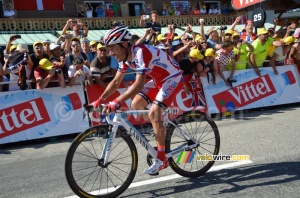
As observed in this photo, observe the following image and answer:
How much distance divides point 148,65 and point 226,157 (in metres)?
2.10

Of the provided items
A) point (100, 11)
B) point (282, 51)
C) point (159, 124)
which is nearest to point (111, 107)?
point (159, 124)

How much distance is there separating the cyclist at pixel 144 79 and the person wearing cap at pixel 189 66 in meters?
3.66

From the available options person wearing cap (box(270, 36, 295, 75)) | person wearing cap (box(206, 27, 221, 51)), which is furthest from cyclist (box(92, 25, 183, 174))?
person wearing cap (box(270, 36, 295, 75))

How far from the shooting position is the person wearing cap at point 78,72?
755 centimetres

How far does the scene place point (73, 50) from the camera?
8.14 m

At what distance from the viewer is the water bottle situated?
7.05 metres

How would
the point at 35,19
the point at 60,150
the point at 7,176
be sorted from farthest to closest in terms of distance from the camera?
the point at 35,19 < the point at 60,150 < the point at 7,176

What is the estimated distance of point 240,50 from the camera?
30.8ft

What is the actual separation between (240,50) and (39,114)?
5455mm

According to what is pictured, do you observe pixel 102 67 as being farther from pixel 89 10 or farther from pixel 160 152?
pixel 89 10

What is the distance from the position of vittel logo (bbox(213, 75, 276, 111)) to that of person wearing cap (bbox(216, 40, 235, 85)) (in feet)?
1.20

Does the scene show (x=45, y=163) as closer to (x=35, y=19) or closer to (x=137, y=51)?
(x=137, y=51)

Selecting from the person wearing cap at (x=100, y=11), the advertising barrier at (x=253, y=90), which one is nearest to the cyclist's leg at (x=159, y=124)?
the advertising barrier at (x=253, y=90)

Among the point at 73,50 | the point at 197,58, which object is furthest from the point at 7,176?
the point at 197,58
